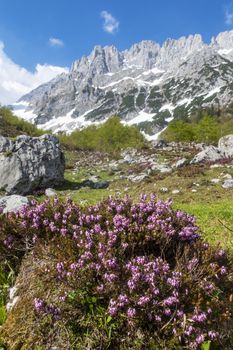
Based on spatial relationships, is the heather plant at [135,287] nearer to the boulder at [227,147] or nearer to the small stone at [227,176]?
the small stone at [227,176]

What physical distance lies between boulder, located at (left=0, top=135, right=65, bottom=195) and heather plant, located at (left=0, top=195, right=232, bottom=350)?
18718 mm

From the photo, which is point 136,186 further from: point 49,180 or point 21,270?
point 21,270

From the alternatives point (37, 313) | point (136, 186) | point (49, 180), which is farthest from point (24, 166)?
point (37, 313)

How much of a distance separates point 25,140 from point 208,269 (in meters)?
22.8

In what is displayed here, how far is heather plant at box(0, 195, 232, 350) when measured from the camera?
3980mm

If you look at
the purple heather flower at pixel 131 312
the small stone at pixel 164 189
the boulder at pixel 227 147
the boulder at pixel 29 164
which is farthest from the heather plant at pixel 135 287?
the boulder at pixel 227 147

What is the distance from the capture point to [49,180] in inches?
1005

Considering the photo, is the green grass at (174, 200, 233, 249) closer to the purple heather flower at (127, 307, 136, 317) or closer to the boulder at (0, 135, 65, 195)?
the purple heather flower at (127, 307, 136, 317)

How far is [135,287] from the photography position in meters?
4.12

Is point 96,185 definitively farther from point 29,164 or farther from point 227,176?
point 227,176

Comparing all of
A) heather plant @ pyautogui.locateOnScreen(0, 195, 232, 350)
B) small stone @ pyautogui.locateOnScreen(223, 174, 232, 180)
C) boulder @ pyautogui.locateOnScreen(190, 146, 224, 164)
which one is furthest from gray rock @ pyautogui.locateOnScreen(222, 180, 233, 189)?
heather plant @ pyautogui.locateOnScreen(0, 195, 232, 350)

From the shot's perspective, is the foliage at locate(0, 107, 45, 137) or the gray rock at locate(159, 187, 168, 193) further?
the foliage at locate(0, 107, 45, 137)

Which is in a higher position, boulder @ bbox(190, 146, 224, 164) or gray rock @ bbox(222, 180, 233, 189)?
boulder @ bbox(190, 146, 224, 164)

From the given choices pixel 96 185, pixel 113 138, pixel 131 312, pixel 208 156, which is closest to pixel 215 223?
pixel 131 312
